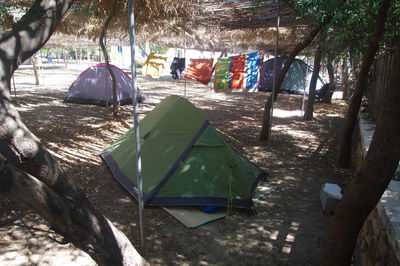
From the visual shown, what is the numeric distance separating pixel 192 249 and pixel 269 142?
415cm

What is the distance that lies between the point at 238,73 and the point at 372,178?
9880mm

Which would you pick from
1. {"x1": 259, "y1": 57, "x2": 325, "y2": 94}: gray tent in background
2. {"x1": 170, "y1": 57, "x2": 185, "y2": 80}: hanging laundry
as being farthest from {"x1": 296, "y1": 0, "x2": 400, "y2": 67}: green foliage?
{"x1": 259, "y1": 57, "x2": 325, "y2": 94}: gray tent in background

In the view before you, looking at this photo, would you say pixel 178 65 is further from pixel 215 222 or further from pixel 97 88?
pixel 215 222

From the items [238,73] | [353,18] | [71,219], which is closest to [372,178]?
[71,219]

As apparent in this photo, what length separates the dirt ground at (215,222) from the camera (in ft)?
9.64

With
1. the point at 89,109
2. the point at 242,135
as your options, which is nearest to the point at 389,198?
the point at 242,135

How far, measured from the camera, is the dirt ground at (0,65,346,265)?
116 inches

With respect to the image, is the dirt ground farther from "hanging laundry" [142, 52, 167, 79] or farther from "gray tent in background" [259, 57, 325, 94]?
"gray tent in background" [259, 57, 325, 94]

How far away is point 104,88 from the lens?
34.1ft

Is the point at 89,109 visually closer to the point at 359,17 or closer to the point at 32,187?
the point at 359,17

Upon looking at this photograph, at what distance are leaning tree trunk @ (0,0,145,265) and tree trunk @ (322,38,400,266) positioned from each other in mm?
1465

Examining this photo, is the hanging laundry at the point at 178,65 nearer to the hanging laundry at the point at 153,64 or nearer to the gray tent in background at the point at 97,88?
the hanging laundry at the point at 153,64

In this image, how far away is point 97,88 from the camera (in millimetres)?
10438

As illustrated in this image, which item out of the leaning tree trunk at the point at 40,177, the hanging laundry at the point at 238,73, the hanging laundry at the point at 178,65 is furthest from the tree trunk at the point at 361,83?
the hanging laundry at the point at 178,65
